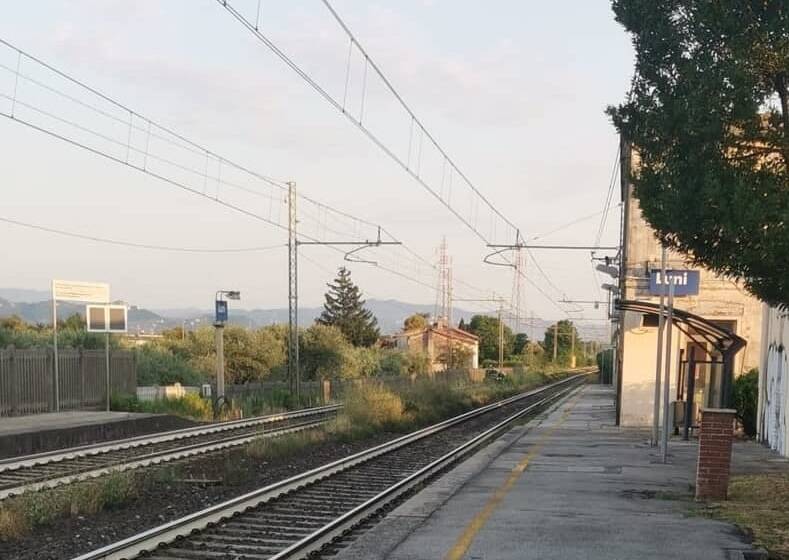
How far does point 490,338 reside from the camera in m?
140

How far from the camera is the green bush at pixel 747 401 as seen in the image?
886 inches

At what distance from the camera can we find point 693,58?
9.98 meters

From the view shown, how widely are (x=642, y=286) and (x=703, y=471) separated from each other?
45.1 ft

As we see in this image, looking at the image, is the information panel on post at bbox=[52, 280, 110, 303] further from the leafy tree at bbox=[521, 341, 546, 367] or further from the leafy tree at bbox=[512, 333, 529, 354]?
the leafy tree at bbox=[512, 333, 529, 354]

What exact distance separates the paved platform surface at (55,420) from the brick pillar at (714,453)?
13.1 meters

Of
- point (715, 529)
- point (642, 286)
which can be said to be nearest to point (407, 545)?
point (715, 529)

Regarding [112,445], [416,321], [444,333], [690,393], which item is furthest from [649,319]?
[416,321]

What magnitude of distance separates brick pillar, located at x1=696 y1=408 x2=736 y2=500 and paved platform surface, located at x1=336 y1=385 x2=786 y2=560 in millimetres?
361

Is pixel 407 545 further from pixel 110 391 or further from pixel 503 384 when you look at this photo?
pixel 503 384

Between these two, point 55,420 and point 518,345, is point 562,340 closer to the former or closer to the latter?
point 518,345

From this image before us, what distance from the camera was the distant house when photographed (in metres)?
91.6

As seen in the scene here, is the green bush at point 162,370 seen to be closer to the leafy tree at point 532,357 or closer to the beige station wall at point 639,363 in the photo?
the beige station wall at point 639,363

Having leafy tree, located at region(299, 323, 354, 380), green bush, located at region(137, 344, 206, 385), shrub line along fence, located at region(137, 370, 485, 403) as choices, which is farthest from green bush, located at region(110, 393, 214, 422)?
leafy tree, located at region(299, 323, 354, 380)

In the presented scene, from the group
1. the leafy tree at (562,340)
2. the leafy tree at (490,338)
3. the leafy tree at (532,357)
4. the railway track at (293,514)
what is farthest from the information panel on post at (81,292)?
the leafy tree at (562,340)
